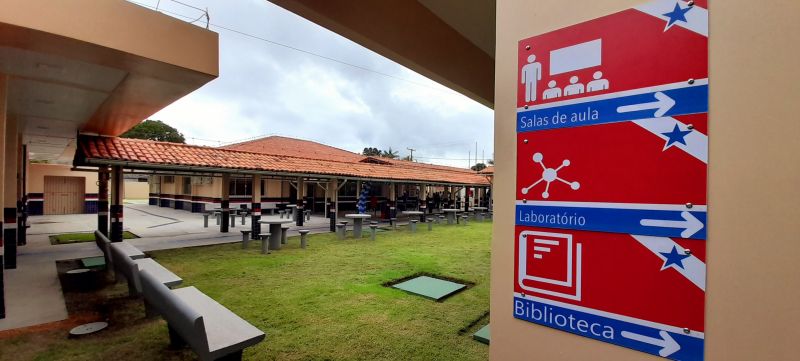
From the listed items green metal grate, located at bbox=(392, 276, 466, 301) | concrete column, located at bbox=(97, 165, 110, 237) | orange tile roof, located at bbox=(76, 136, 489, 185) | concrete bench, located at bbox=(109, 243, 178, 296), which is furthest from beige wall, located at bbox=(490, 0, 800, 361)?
concrete column, located at bbox=(97, 165, 110, 237)

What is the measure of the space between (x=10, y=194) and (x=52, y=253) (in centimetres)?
205

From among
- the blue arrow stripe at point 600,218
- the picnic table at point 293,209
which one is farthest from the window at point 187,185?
the blue arrow stripe at point 600,218

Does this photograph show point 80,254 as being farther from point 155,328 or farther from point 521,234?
point 521,234

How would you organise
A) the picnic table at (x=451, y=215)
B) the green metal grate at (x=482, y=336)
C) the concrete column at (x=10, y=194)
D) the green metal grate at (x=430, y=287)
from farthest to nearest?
the picnic table at (x=451, y=215), the concrete column at (x=10, y=194), the green metal grate at (x=430, y=287), the green metal grate at (x=482, y=336)

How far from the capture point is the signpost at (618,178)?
0.98 meters

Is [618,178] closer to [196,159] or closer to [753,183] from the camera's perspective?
[753,183]

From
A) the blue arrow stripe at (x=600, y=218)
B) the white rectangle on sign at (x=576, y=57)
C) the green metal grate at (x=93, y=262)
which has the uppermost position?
the white rectangle on sign at (x=576, y=57)

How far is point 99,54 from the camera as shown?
378cm

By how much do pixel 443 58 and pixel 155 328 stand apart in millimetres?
4591

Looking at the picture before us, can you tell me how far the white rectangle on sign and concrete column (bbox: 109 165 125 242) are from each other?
11.5 m

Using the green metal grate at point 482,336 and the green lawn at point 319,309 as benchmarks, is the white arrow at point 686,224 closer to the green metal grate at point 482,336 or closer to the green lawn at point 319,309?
the green lawn at point 319,309

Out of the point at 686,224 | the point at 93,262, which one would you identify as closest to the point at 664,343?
the point at 686,224

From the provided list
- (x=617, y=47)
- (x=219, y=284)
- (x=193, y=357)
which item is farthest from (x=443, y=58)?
(x=219, y=284)

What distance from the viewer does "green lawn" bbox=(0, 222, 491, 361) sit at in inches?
143
